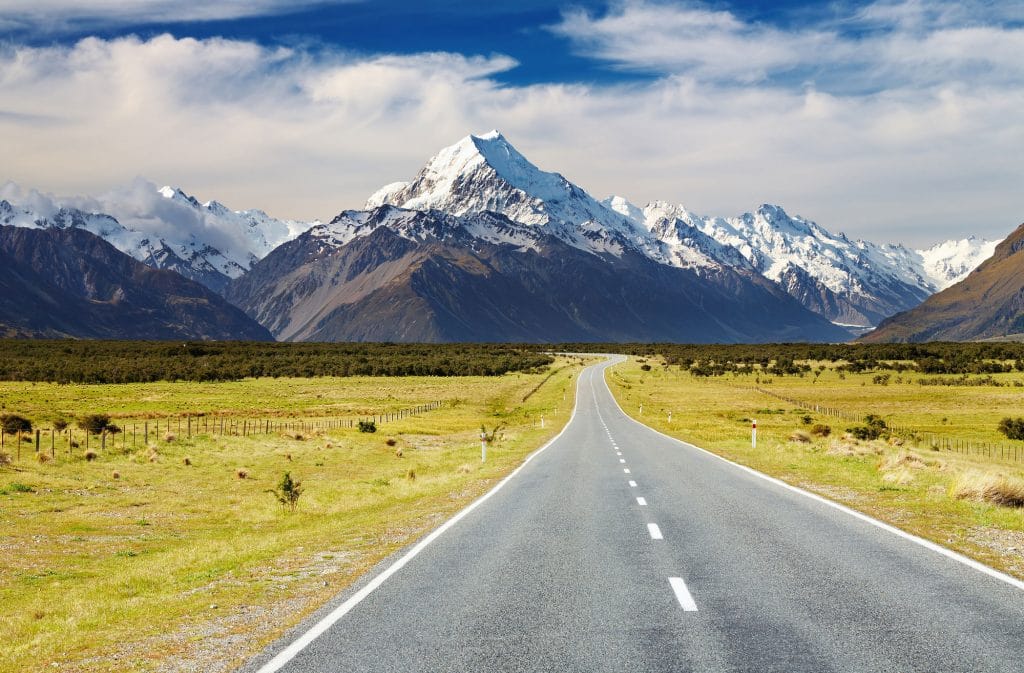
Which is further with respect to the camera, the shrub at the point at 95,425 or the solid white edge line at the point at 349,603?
the shrub at the point at 95,425

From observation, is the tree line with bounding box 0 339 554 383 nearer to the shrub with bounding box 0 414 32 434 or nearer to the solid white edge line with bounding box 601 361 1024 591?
the shrub with bounding box 0 414 32 434

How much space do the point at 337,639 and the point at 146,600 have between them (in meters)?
4.68

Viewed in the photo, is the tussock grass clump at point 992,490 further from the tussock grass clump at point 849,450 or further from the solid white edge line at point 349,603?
the tussock grass clump at point 849,450

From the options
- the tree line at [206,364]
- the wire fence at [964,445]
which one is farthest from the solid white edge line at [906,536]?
the tree line at [206,364]

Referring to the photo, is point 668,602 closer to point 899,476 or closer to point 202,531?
point 899,476

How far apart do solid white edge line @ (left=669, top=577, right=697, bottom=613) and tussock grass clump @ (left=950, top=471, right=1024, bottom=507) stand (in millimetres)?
11100

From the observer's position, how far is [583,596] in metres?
10.0

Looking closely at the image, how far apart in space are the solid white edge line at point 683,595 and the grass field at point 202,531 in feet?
14.1

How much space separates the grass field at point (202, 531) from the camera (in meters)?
9.30

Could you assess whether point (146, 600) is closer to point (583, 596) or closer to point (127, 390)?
point (583, 596)

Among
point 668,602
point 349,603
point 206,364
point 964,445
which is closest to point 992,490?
point 668,602

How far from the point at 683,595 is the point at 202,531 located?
16.3m

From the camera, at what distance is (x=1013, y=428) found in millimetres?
61531

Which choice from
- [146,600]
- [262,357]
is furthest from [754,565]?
[262,357]
